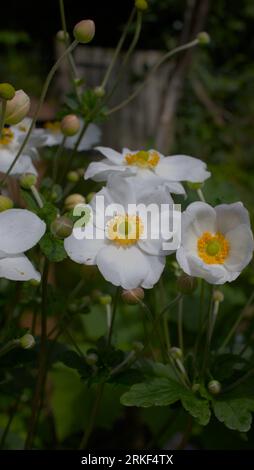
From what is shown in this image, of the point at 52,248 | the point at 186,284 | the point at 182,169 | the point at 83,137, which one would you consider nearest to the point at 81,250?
the point at 52,248

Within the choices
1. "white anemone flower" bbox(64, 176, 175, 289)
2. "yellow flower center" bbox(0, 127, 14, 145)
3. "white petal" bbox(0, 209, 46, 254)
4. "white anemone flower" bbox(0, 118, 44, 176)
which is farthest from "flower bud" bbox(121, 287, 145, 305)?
"yellow flower center" bbox(0, 127, 14, 145)

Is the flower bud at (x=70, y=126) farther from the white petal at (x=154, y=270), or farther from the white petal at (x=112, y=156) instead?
the white petal at (x=154, y=270)

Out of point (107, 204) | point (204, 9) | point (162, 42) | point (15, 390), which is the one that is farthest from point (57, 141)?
point (162, 42)

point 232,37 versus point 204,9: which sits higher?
point 204,9

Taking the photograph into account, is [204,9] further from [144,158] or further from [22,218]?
[22,218]

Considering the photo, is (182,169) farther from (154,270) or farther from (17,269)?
(17,269)
